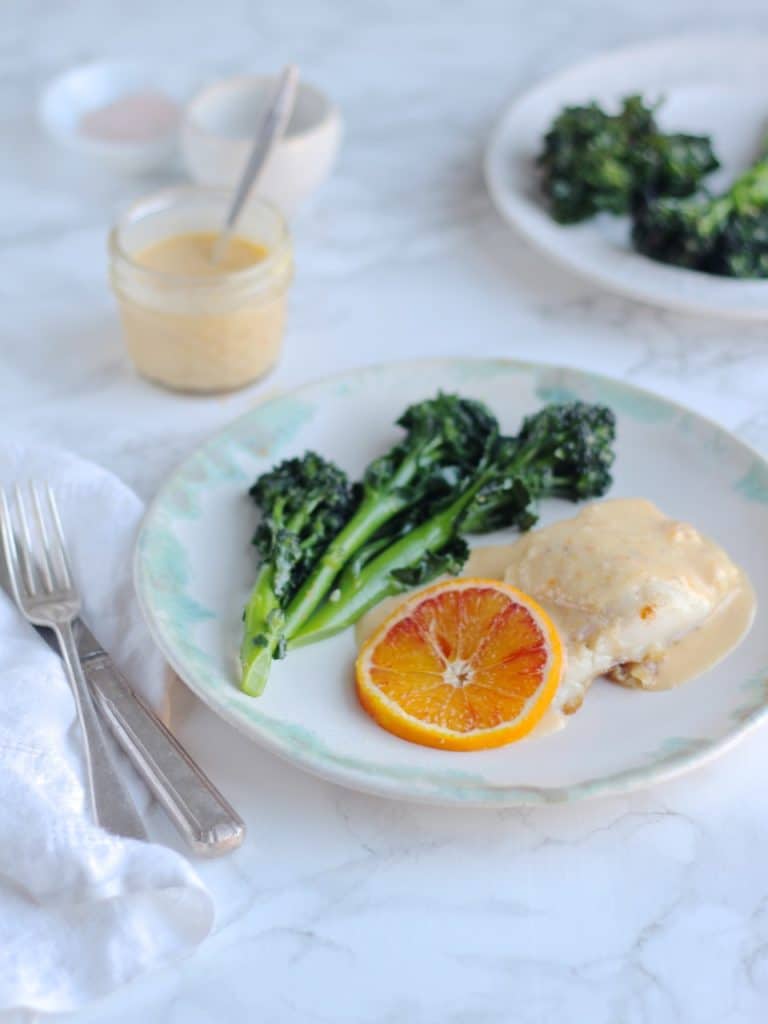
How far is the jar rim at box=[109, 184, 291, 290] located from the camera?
252 centimetres

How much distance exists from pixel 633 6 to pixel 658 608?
115 inches

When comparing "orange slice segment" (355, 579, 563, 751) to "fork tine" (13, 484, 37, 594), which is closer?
"orange slice segment" (355, 579, 563, 751)

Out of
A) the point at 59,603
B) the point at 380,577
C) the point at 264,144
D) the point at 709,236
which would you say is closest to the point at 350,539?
the point at 380,577

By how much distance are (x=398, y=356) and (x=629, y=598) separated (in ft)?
3.46

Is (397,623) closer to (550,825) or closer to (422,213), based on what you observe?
(550,825)

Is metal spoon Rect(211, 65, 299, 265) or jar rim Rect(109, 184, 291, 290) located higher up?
metal spoon Rect(211, 65, 299, 265)

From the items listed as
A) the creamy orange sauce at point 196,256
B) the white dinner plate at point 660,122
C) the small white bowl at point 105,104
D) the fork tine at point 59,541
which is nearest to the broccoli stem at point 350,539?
the fork tine at point 59,541

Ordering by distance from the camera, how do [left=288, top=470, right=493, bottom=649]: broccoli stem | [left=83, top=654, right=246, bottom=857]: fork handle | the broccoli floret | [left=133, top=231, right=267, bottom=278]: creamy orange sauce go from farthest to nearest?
1. [left=133, top=231, right=267, bottom=278]: creamy orange sauce
2. the broccoli floret
3. [left=288, top=470, right=493, bottom=649]: broccoli stem
4. [left=83, top=654, right=246, bottom=857]: fork handle

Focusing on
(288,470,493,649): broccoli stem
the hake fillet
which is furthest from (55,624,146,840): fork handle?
the hake fillet

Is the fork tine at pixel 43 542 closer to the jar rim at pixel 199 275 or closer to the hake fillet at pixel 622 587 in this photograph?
the jar rim at pixel 199 275

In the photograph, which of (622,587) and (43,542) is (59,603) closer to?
(43,542)

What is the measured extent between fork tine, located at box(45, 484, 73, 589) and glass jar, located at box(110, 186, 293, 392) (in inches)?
18.8

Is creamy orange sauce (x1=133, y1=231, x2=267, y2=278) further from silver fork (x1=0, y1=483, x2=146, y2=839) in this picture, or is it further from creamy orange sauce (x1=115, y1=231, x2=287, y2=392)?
silver fork (x1=0, y1=483, x2=146, y2=839)

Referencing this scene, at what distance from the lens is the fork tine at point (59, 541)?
6.89 feet
